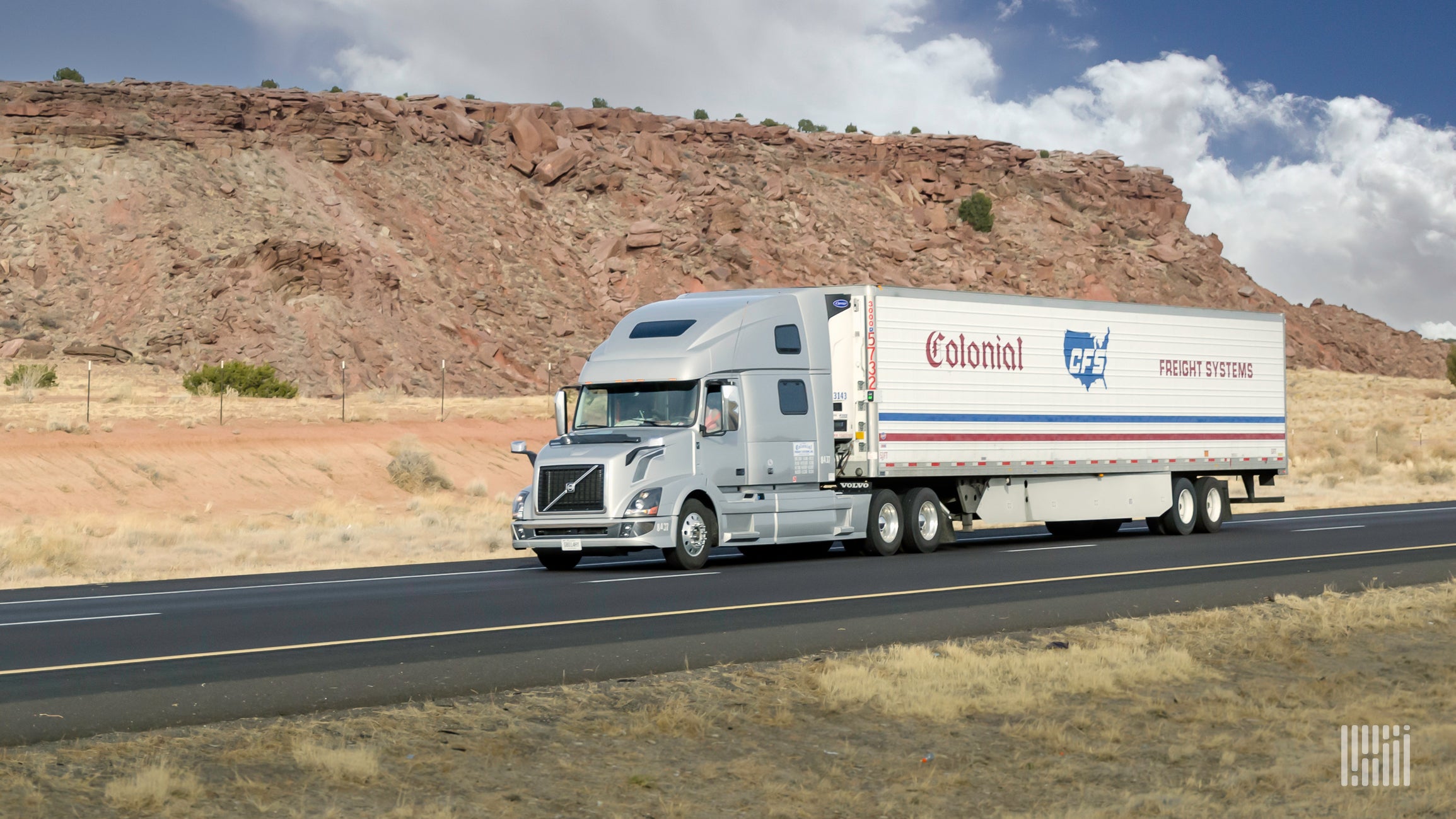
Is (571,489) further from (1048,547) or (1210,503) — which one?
(1210,503)

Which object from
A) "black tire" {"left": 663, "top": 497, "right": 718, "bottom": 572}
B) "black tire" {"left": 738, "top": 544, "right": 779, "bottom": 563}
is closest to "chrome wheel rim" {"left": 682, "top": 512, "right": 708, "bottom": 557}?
→ "black tire" {"left": 663, "top": 497, "right": 718, "bottom": 572}

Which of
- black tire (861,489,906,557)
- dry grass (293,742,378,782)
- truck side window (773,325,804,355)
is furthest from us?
black tire (861,489,906,557)

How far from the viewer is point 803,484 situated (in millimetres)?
22000

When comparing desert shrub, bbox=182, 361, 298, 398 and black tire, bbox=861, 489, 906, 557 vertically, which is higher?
desert shrub, bbox=182, 361, 298, 398

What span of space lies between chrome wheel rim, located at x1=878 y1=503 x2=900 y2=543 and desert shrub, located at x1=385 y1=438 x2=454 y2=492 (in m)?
22.7

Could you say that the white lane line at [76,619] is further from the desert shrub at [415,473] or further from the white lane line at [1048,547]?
the desert shrub at [415,473]

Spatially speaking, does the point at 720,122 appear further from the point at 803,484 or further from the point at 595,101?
the point at 803,484

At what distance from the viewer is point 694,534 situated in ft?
66.8

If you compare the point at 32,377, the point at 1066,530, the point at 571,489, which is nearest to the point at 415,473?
the point at 32,377

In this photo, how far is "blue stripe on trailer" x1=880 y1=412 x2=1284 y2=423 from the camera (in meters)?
22.9

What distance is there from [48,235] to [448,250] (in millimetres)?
19019

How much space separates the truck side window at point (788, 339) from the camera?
2198 cm
